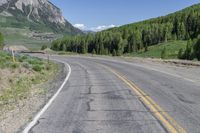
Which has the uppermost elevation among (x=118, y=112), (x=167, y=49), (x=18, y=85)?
(x=118, y=112)

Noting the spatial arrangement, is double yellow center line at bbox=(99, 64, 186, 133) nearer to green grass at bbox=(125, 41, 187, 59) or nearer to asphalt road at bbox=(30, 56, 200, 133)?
asphalt road at bbox=(30, 56, 200, 133)

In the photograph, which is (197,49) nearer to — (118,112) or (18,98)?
(18,98)

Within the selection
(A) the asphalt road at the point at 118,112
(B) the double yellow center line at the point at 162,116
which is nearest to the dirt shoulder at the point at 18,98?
(A) the asphalt road at the point at 118,112

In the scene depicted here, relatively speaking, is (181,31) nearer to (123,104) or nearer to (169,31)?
(169,31)

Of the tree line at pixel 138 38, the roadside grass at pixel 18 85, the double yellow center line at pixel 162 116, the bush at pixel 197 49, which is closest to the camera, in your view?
the double yellow center line at pixel 162 116

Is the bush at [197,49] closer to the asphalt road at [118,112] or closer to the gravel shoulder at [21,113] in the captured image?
the asphalt road at [118,112]

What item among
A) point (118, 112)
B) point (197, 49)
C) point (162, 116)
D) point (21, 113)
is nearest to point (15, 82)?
point (21, 113)

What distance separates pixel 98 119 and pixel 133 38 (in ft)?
501

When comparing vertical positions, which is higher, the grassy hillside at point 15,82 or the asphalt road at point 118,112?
the asphalt road at point 118,112

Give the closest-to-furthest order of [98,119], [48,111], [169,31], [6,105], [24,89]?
[98,119] < [48,111] < [6,105] < [24,89] < [169,31]

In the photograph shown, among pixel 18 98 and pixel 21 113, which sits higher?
pixel 21 113

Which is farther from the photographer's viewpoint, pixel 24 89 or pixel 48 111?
pixel 24 89

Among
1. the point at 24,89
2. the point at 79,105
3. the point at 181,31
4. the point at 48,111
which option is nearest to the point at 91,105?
the point at 79,105

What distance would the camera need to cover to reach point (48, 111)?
11.2 meters
